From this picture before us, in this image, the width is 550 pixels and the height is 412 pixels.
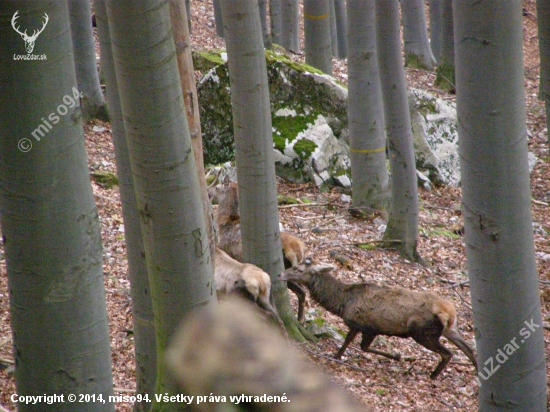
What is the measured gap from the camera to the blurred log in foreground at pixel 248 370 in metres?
1.19

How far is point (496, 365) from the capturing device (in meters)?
4.35

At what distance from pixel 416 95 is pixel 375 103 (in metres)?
4.14

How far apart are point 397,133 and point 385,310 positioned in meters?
3.11

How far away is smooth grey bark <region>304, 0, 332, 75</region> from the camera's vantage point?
16.0m

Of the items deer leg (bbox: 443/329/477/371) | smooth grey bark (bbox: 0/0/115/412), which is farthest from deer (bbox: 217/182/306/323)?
smooth grey bark (bbox: 0/0/115/412)

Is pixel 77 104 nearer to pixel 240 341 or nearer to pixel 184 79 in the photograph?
pixel 240 341

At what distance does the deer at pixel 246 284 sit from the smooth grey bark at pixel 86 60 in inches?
233

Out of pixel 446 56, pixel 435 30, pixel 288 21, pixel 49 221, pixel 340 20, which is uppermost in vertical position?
pixel 340 20

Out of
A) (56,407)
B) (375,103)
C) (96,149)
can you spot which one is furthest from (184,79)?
(96,149)

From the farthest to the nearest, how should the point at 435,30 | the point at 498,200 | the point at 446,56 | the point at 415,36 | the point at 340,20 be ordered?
the point at 340,20 → the point at 435,30 → the point at 415,36 → the point at 446,56 → the point at 498,200

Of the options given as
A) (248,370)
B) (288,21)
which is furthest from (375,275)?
(288,21)

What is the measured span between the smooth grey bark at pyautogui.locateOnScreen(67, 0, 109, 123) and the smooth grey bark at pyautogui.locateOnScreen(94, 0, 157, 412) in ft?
21.4

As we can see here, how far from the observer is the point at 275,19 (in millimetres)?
22078

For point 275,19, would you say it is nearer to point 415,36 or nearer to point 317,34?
point 415,36
